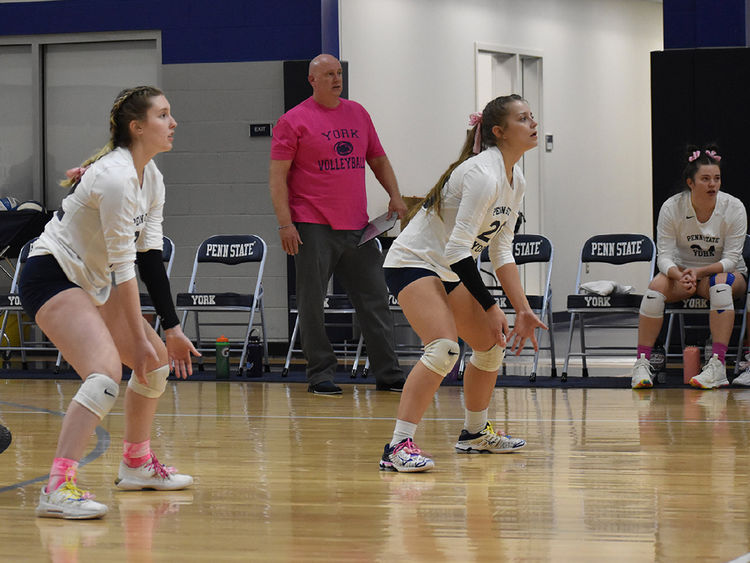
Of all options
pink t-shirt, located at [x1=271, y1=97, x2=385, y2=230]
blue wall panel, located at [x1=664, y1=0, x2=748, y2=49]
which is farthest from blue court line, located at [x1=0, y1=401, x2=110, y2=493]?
blue wall panel, located at [x1=664, y1=0, x2=748, y2=49]

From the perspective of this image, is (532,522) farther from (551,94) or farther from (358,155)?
(551,94)

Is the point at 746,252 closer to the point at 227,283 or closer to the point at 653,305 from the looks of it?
the point at 653,305

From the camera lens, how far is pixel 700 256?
650cm

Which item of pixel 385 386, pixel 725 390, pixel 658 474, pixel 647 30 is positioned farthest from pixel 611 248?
pixel 647 30

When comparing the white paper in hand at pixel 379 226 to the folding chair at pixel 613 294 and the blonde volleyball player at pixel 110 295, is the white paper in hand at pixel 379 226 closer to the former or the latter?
the folding chair at pixel 613 294

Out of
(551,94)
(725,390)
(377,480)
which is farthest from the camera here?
(551,94)

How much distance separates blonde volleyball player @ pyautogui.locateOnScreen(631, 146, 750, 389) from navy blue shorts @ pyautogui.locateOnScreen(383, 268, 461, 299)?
272 centimetres

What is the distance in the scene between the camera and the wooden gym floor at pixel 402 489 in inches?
102

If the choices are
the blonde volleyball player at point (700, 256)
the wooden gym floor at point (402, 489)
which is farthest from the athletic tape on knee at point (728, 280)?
the wooden gym floor at point (402, 489)

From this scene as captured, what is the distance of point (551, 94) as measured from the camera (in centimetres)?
1084

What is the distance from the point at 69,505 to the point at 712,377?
14.1ft

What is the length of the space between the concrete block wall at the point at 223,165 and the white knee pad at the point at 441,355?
4975 millimetres

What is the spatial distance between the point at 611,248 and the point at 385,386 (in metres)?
2.01

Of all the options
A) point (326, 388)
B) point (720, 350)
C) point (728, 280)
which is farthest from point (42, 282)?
point (728, 280)
